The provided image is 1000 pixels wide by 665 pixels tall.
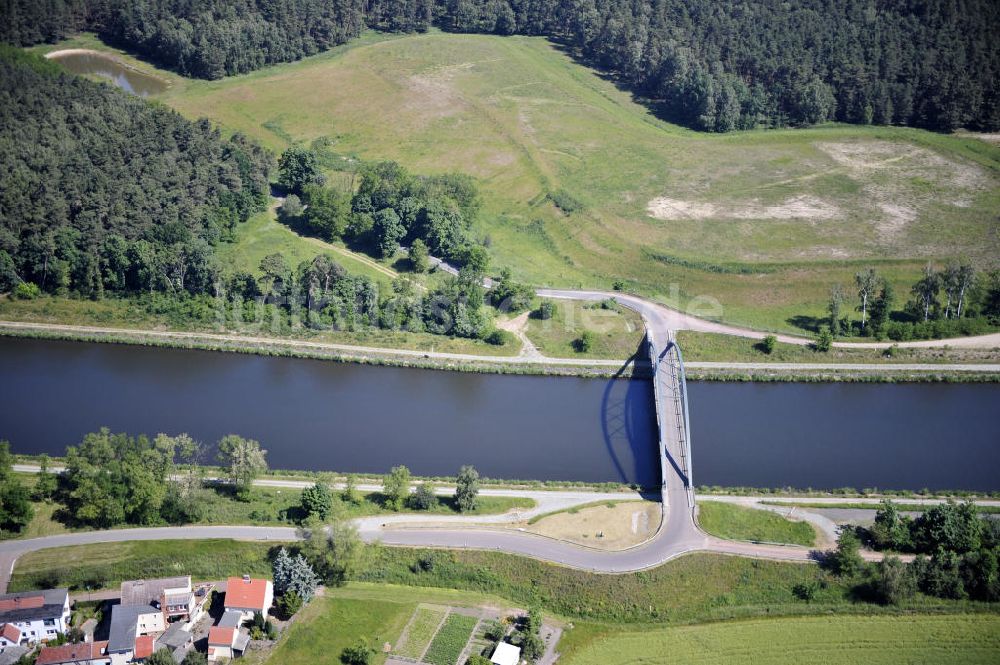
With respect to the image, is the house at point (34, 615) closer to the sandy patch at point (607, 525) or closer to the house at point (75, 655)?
the house at point (75, 655)

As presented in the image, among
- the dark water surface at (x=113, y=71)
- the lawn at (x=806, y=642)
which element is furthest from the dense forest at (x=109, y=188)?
the lawn at (x=806, y=642)

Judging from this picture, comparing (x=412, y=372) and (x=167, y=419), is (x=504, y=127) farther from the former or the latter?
(x=167, y=419)

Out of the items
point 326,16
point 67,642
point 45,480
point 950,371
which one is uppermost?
point 326,16

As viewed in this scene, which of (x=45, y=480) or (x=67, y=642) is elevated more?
(x=45, y=480)

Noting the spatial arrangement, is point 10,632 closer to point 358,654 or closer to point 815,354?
point 358,654

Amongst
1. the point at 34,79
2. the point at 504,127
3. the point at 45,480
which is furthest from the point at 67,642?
the point at 504,127

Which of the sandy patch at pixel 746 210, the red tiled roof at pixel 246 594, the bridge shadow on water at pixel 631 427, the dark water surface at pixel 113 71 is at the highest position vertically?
the dark water surface at pixel 113 71
